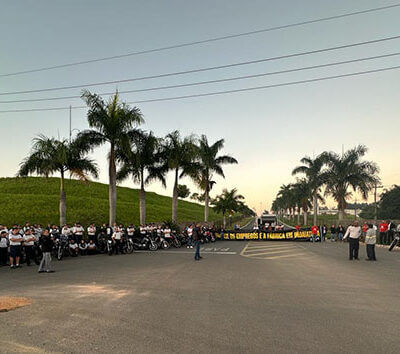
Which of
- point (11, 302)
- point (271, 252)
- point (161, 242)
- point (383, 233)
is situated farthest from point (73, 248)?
point (383, 233)

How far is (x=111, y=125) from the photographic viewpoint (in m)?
22.8

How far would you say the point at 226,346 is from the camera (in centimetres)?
480

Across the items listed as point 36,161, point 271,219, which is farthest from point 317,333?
point 271,219

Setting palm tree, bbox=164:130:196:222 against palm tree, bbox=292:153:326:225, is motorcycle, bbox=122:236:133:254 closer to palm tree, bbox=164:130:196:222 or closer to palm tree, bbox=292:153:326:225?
palm tree, bbox=164:130:196:222

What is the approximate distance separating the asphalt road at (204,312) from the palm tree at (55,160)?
11.5 meters

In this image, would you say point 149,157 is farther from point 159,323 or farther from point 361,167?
point 361,167

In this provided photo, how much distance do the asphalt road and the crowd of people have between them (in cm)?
215

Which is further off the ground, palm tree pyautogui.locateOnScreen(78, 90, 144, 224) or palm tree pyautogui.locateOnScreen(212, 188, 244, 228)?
palm tree pyautogui.locateOnScreen(78, 90, 144, 224)

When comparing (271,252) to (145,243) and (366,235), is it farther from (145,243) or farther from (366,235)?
(145,243)

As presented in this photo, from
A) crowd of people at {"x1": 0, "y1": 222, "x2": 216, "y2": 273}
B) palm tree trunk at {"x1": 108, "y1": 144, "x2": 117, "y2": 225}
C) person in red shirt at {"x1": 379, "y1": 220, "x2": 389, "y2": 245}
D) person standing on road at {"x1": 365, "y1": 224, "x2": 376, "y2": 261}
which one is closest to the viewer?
crowd of people at {"x1": 0, "y1": 222, "x2": 216, "y2": 273}

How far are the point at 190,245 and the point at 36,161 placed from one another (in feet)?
40.6

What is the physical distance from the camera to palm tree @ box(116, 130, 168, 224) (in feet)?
79.8

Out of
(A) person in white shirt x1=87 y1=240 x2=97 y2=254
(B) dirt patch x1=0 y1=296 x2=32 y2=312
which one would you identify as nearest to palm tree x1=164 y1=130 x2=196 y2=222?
(A) person in white shirt x1=87 y1=240 x2=97 y2=254

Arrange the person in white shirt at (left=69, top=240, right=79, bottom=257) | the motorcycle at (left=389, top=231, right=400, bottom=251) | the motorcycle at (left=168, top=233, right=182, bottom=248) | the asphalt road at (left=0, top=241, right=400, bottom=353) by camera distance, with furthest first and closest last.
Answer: the motorcycle at (left=168, top=233, right=182, bottom=248) < the motorcycle at (left=389, top=231, right=400, bottom=251) < the person in white shirt at (left=69, top=240, right=79, bottom=257) < the asphalt road at (left=0, top=241, right=400, bottom=353)
